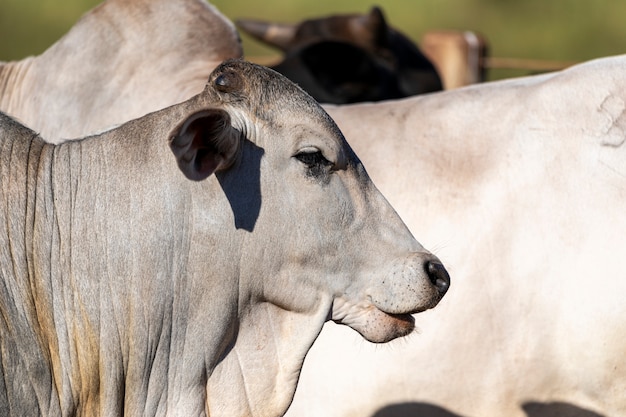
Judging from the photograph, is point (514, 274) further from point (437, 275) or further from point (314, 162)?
point (314, 162)

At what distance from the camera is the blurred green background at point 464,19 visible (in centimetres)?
1703

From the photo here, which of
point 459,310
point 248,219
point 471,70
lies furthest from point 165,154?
point 471,70

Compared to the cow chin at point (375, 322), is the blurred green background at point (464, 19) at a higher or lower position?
lower

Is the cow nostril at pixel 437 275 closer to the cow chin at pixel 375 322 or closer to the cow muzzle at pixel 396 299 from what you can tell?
the cow muzzle at pixel 396 299

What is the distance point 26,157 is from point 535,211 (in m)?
1.68

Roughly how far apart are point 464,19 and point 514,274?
50.1 ft

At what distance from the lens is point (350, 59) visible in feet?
22.4

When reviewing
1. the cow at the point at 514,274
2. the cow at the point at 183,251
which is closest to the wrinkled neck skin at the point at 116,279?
the cow at the point at 183,251

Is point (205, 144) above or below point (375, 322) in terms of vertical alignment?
above

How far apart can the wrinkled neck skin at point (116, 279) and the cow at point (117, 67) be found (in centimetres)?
125

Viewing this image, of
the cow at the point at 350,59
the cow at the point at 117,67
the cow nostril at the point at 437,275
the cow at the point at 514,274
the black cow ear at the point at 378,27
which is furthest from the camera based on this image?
the black cow ear at the point at 378,27

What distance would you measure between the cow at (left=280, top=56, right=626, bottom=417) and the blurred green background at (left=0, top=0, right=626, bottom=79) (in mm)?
12312

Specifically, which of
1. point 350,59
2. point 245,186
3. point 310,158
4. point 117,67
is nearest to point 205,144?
point 245,186

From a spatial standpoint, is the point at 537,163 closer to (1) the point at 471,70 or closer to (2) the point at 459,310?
(2) the point at 459,310
